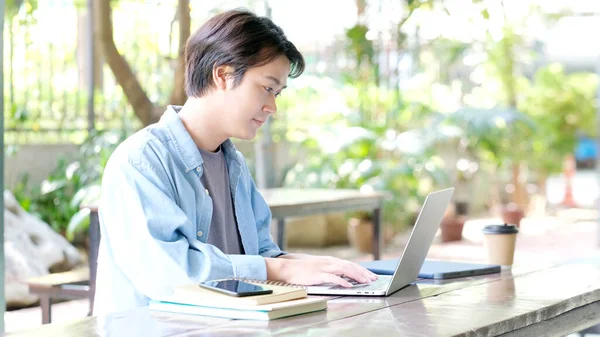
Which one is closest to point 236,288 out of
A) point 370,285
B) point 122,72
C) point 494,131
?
point 370,285

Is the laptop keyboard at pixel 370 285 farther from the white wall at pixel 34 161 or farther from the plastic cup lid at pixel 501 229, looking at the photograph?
the white wall at pixel 34 161

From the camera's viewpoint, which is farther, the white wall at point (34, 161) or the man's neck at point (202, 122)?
the white wall at point (34, 161)

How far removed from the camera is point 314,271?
6.48 feet

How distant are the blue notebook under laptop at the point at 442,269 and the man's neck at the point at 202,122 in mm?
474

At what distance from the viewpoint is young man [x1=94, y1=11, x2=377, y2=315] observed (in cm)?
193

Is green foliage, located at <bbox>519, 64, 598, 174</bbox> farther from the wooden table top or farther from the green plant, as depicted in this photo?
the wooden table top

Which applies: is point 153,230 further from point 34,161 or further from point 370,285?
point 34,161

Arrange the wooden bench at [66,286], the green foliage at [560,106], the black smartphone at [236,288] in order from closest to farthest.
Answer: the black smartphone at [236,288]
the wooden bench at [66,286]
the green foliage at [560,106]

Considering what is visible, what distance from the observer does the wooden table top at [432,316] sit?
1.51m

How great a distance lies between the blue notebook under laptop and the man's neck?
0.47 m

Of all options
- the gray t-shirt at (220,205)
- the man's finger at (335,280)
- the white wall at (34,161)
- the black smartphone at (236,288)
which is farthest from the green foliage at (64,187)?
the black smartphone at (236,288)

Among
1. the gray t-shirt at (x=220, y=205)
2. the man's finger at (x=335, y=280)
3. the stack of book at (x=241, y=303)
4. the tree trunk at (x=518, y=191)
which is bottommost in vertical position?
the tree trunk at (x=518, y=191)

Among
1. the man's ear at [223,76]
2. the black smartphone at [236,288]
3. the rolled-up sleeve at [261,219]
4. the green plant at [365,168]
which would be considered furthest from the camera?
the green plant at [365,168]

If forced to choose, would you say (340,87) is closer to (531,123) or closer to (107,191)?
(531,123)
